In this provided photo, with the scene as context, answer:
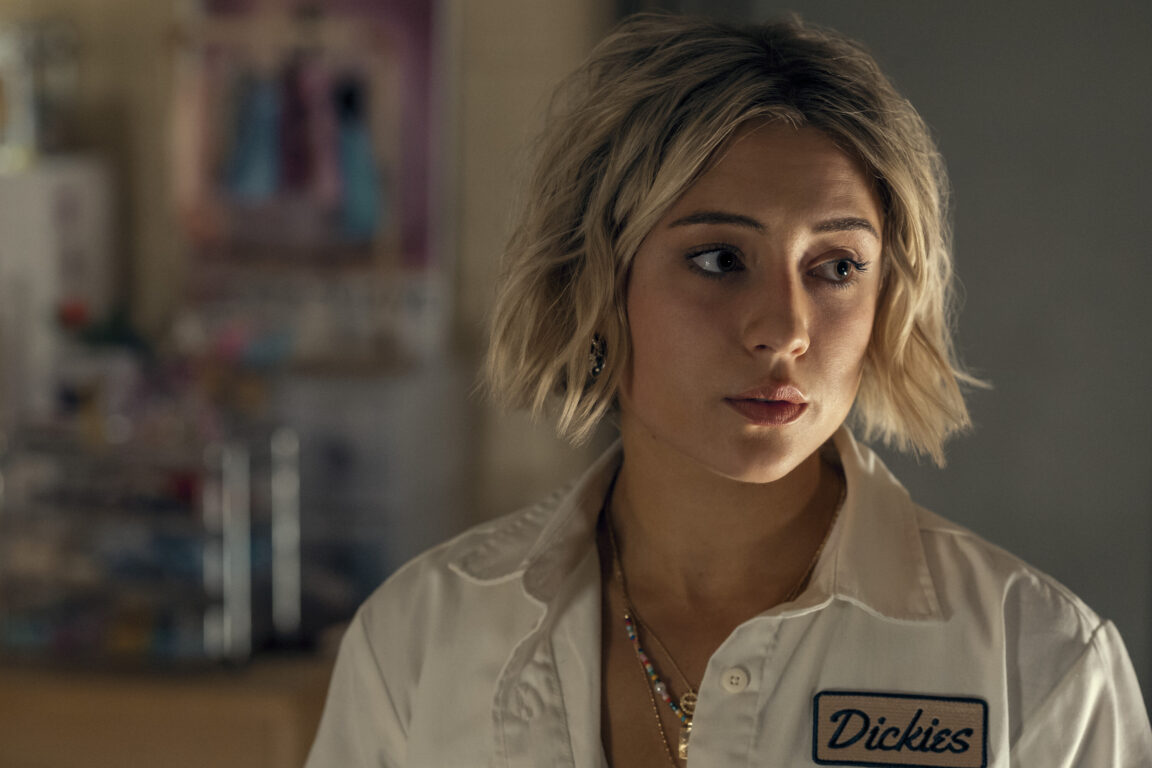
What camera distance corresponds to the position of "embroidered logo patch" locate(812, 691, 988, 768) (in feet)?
3.57

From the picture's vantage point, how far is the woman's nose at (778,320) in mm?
1054

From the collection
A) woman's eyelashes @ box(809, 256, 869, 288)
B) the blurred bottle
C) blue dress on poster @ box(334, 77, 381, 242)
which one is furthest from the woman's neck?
the blurred bottle

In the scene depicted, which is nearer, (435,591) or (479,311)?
(435,591)

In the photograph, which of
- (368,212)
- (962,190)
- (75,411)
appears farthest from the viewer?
(368,212)

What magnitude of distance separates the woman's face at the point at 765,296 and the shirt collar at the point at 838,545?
0.13 m

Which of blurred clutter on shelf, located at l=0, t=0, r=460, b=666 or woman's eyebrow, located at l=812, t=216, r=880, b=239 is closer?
woman's eyebrow, located at l=812, t=216, r=880, b=239

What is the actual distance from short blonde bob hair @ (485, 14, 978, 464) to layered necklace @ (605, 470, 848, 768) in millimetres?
171

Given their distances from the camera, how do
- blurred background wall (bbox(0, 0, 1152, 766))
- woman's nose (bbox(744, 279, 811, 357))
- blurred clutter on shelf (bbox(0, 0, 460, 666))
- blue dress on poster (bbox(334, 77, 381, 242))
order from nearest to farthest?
woman's nose (bbox(744, 279, 811, 357)) < blurred background wall (bbox(0, 0, 1152, 766)) < blurred clutter on shelf (bbox(0, 0, 460, 666)) < blue dress on poster (bbox(334, 77, 381, 242))

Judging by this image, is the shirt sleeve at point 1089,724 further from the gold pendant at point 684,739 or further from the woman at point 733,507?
the gold pendant at point 684,739

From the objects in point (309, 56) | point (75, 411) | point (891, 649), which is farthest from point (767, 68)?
point (309, 56)

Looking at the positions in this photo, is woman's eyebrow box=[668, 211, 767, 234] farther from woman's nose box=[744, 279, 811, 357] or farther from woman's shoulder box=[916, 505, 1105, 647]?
woman's shoulder box=[916, 505, 1105, 647]

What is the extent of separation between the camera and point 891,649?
3.69ft

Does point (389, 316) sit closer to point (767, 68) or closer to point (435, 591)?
point (435, 591)

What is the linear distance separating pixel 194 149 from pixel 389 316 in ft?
2.56
